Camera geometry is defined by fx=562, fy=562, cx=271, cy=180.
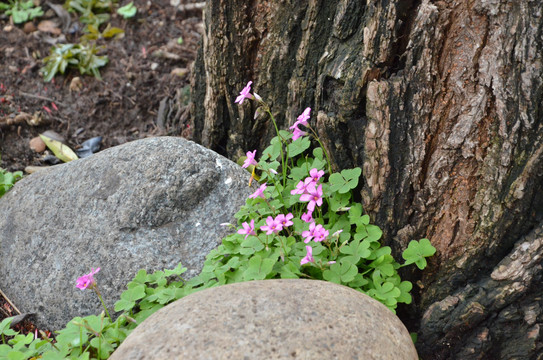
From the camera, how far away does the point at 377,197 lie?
8.95 feet

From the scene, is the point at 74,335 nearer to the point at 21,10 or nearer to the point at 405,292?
the point at 405,292

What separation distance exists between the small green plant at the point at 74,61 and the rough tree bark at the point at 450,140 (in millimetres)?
2659

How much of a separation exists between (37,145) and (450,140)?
10.9ft

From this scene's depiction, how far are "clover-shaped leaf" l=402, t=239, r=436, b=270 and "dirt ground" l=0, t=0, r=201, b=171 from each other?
2.43 metres

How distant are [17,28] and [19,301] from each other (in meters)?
3.49

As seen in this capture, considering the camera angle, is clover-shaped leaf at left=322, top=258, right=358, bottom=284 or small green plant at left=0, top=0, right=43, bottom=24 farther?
small green plant at left=0, top=0, right=43, bottom=24

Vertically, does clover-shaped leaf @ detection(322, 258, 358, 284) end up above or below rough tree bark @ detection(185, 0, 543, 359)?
below

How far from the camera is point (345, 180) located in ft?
9.15

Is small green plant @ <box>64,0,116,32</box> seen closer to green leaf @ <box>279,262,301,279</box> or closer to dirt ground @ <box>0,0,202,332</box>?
dirt ground @ <box>0,0,202,332</box>

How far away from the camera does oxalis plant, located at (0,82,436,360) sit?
8.27ft

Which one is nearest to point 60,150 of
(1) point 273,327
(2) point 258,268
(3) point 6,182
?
(3) point 6,182

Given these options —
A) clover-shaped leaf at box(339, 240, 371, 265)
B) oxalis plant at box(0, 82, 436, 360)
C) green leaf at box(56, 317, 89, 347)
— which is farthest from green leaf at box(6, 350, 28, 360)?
clover-shaped leaf at box(339, 240, 371, 265)

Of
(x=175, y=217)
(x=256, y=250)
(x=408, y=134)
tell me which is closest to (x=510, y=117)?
(x=408, y=134)

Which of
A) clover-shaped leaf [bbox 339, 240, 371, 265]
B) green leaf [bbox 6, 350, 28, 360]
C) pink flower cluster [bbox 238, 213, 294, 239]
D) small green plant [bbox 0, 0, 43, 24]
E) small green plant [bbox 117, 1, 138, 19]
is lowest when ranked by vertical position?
green leaf [bbox 6, 350, 28, 360]
